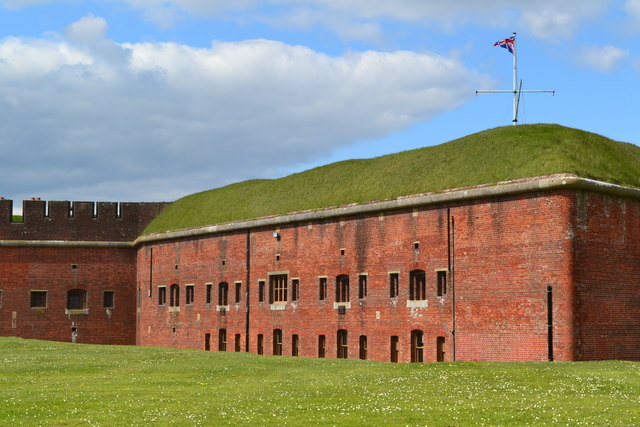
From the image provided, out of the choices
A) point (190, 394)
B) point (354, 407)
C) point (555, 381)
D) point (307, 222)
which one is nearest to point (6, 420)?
point (190, 394)

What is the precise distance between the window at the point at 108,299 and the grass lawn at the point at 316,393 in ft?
68.6

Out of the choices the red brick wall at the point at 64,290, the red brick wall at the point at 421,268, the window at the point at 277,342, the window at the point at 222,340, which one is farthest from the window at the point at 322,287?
the red brick wall at the point at 64,290

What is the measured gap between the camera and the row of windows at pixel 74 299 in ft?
149

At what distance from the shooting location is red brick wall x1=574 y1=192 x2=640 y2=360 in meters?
24.8

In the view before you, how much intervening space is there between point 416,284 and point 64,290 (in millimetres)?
23026

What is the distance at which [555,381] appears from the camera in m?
18.4

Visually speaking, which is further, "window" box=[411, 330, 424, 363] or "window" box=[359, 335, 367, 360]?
"window" box=[359, 335, 367, 360]

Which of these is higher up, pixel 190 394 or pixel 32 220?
pixel 32 220

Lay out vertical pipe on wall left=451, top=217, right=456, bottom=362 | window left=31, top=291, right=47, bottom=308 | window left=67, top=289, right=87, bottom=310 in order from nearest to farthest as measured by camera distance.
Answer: vertical pipe on wall left=451, top=217, right=456, bottom=362 → window left=31, top=291, right=47, bottom=308 → window left=67, top=289, right=87, bottom=310

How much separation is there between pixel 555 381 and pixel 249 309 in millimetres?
20151

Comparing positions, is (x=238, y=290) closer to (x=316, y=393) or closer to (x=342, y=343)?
(x=342, y=343)

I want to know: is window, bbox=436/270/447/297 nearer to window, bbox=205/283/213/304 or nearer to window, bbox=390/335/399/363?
window, bbox=390/335/399/363

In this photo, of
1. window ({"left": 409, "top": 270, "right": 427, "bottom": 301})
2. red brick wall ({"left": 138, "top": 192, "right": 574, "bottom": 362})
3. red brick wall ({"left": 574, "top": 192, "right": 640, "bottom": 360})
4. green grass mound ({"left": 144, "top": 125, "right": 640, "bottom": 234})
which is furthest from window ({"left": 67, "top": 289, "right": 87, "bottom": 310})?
red brick wall ({"left": 574, "top": 192, "right": 640, "bottom": 360})

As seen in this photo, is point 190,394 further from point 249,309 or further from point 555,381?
point 249,309
